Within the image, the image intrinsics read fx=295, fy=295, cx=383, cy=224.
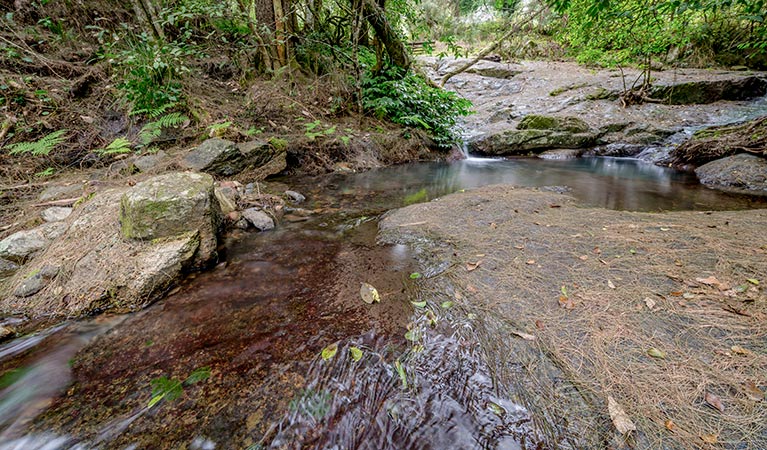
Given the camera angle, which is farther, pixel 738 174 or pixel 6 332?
pixel 738 174

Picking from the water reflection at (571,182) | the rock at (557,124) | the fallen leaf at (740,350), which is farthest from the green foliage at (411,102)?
the fallen leaf at (740,350)

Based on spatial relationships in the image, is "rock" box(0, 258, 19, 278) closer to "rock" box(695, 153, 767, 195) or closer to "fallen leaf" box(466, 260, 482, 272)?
"fallen leaf" box(466, 260, 482, 272)

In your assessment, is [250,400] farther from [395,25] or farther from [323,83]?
[395,25]

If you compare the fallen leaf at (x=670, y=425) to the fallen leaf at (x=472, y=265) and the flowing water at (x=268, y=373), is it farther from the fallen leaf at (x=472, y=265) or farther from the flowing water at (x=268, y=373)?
the fallen leaf at (x=472, y=265)

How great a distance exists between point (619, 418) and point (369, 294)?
1431 mm

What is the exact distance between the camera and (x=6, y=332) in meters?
1.84

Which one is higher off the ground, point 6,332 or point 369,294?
point 6,332

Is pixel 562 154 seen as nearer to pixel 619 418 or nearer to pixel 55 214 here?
pixel 619 418

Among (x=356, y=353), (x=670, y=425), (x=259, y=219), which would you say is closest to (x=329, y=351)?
(x=356, y=353)

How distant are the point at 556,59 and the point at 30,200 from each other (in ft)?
74.0

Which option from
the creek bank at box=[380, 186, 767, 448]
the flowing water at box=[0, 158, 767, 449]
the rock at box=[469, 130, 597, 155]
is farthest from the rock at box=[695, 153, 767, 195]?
the flowing water at box=[0, 158, 767, 449]

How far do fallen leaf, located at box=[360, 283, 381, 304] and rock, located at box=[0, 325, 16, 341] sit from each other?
2.21 metres

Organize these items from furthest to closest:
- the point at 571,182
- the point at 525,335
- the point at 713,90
→ the point at 713,90
the point at 571,182
the point at 525,335

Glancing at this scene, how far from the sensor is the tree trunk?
6.62 m
